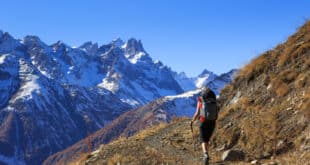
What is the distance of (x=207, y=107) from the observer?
18.5 meters

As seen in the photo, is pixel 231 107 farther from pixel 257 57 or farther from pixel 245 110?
pixel 257 57

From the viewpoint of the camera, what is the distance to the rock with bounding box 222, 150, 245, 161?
2125cm

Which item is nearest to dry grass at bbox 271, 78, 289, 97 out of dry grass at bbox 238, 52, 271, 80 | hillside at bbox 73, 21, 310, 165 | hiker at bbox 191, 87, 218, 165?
hillside at bbox 73, 21, 310, 165

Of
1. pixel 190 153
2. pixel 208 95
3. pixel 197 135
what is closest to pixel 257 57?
pixel 197 135

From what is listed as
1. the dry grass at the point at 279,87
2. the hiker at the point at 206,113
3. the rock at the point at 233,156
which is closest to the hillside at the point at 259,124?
the dry grass at the point at 279,87

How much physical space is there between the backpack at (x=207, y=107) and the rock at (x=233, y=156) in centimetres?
339

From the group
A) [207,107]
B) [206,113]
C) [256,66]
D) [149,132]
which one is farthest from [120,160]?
[256,66]

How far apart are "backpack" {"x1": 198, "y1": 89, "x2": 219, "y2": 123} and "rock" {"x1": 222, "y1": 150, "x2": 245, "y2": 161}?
3394 millimetres

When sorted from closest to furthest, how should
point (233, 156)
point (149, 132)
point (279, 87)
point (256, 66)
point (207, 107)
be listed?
1. point (207, 107)
2. point (233, 156)
3. point (279, 87)
4. point (256, 66)
5. point (149, 132)

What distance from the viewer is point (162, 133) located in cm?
3059

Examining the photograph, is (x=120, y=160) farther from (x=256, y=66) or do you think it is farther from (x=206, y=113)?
(x=256, y=66)

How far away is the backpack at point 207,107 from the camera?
1845 cm

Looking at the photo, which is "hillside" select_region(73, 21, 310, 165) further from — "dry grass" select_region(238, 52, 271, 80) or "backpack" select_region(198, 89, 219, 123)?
"backpack" select_region(198, 89, 219, 123)

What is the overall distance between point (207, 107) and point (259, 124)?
5.23m
